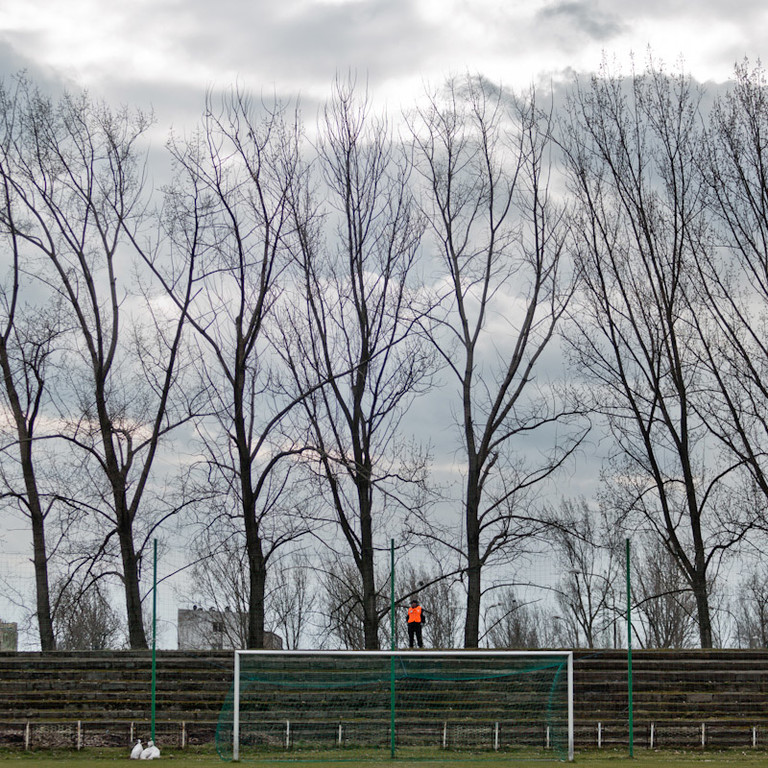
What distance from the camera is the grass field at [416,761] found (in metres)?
14.1

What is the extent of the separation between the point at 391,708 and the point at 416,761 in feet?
4.82

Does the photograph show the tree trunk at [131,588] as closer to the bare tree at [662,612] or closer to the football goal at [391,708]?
the football goal at [391,708]

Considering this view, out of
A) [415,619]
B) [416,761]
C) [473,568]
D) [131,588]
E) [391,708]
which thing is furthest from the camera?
[473,568]

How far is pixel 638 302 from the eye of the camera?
24.7 metres

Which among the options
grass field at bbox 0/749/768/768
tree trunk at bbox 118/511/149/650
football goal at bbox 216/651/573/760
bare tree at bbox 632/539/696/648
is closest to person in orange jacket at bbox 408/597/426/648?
football goal at bbox 216/651/573/760

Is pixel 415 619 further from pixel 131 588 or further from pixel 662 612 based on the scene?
pixel 662 612

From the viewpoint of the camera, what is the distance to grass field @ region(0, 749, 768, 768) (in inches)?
556

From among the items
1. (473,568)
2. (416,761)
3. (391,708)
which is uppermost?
(473,568)

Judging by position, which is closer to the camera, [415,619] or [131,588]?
[415,619]

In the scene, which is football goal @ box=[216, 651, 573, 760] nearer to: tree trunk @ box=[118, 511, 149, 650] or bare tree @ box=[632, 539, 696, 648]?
tree trunk @ box=[118, 511, 149, 650]

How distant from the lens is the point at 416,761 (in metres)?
14.7

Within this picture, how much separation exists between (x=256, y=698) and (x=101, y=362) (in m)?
9.29

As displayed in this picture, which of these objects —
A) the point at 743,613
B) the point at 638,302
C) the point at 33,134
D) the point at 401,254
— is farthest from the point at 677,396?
the point at 743,613

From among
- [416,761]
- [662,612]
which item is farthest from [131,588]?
[662,612]
